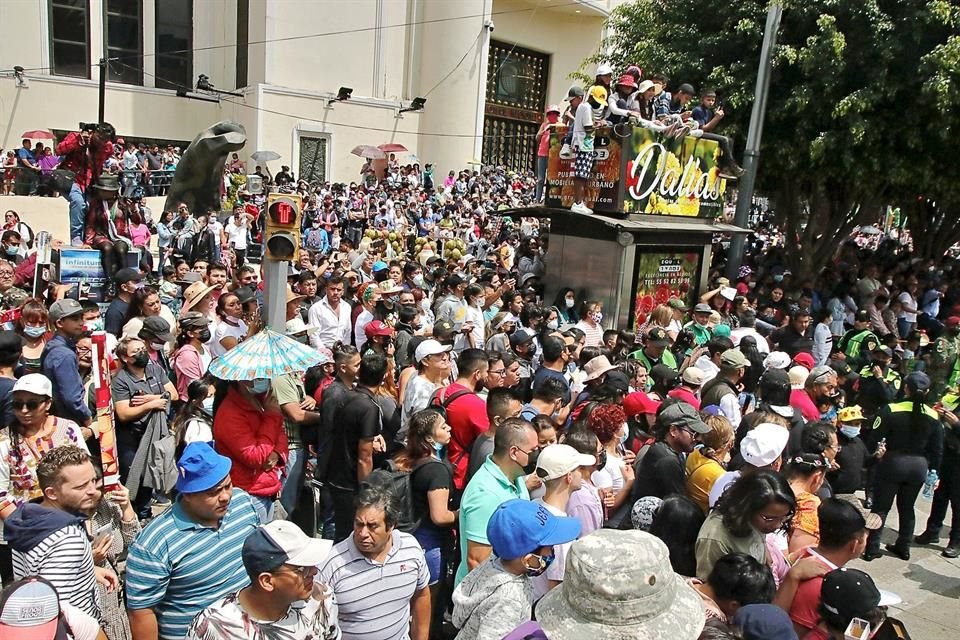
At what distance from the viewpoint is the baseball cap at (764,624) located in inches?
111

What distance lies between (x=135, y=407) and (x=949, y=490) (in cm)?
663

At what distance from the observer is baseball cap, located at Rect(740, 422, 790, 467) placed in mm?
4426

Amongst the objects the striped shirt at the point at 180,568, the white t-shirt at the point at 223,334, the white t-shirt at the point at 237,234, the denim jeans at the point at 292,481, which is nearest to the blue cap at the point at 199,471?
the striped shirt at the point at 180,568

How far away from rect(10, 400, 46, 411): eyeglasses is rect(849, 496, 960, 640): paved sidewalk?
18.5 feet

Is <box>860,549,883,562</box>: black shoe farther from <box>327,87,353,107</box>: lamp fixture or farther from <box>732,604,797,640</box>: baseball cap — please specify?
<box>327,87,353,107</box>: lamp fixture

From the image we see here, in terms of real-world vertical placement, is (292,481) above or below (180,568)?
below

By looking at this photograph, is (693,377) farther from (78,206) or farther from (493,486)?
(78,206)

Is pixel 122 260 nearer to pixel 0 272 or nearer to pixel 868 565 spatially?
pixel 0 272

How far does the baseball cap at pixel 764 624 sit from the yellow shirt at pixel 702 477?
1.64 m

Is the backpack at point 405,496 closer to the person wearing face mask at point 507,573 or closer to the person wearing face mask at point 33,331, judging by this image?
the person wearing face mask at point 507,573

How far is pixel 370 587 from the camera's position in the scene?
133 inches

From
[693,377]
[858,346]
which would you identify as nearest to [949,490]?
[693,377]

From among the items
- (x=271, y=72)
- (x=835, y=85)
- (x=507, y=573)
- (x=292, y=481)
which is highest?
(x=271, y=72)

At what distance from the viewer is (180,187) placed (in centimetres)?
1811
